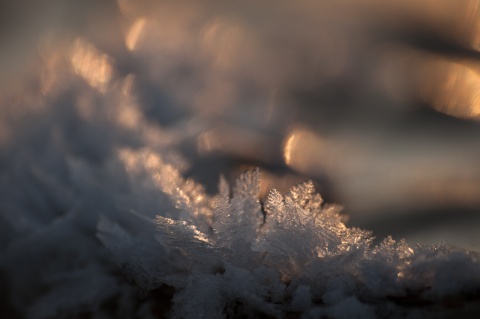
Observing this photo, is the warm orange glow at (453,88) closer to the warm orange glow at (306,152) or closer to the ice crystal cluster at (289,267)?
the warm orange glow at (306,152)

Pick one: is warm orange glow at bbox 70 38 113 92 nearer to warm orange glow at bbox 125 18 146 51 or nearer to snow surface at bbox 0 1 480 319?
snow surface at bbox 0 1 480 319

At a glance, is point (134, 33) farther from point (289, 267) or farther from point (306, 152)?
point (289, 267)

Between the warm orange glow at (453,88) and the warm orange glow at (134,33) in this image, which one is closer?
the warm orange glow at (453,88)

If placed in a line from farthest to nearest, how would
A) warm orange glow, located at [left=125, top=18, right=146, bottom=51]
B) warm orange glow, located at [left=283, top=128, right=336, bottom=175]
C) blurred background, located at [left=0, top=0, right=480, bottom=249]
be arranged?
warm orange glow, located at [left=125, top=18, right=146, bottom=51]
warm orange glow, located at [left=283, top=128, right=336, bottom=175]
blurred background, located at [left=0, top=0, right=480, bottom=249]

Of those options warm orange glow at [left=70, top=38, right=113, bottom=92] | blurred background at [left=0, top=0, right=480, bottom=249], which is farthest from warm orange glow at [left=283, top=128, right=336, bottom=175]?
warm orange glow at [left=70, top=38, right=113, bottom=92]

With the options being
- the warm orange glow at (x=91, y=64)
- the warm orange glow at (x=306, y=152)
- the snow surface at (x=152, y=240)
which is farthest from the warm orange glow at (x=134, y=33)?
the warm orange glow at (x=306, y=152)

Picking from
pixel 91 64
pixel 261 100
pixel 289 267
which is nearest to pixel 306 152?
pixel 261 100
